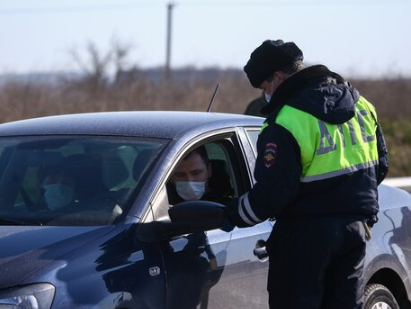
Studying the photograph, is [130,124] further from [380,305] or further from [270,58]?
[380,305]

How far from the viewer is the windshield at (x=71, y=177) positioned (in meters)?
4.24

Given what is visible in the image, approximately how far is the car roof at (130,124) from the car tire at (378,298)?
116 cm

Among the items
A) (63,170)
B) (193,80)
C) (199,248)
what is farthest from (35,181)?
(193,80)

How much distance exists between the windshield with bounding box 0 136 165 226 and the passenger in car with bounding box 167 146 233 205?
372 mm

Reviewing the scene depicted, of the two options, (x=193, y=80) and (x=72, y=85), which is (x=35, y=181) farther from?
(x=193, y=80)

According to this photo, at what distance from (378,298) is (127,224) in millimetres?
1874

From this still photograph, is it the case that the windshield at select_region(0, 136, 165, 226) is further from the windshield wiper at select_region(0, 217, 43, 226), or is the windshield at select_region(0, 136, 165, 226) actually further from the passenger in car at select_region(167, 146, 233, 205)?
the passenger in car at select_region(167, 146, 233, 205)

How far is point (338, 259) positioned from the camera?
433 cm

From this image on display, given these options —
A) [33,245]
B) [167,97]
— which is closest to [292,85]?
[33,245]

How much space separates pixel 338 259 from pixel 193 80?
25.1 metres

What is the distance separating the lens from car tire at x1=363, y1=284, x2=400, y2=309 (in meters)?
5.14

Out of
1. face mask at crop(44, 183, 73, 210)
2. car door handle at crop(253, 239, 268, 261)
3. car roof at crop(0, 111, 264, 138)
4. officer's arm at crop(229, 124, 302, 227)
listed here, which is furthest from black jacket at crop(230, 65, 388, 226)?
face mask at crop(44, 183, 73, 210)

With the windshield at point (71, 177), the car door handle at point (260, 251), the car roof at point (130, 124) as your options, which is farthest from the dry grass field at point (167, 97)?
the car door handle at point (260, 251)

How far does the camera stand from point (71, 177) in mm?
4555
